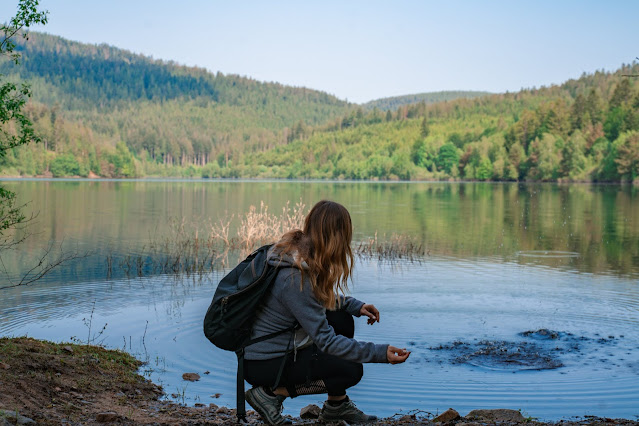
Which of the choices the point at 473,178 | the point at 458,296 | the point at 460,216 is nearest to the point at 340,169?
the point at 473,178

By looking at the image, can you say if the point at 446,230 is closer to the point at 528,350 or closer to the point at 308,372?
the point at 528,350

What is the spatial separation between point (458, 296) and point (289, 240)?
10.2m

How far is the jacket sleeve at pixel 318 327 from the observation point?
15.5ft

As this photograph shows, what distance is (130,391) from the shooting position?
22.6ft

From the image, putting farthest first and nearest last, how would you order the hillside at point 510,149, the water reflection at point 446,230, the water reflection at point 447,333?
the hillside at point 510,149 → the water reflection at point 446,230 → the water reflection at point 447,333

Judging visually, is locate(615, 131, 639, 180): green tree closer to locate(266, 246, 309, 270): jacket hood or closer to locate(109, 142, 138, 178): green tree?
locate(266, 246, 309, 270): jacket hood

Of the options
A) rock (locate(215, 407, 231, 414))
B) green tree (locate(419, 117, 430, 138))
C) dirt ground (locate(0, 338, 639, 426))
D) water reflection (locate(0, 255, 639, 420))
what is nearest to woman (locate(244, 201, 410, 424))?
dirt ground (locate(0, 338, 639, 426))

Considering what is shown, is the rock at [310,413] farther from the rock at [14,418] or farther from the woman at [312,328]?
the rock at [14,418]

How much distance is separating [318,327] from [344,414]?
1.10 meters

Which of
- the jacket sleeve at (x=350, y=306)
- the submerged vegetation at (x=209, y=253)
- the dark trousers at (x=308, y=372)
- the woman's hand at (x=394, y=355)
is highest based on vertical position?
the jacket sleeve at (x=350, y=306)

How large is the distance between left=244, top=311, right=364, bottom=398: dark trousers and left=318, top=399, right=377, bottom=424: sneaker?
0.24 metres

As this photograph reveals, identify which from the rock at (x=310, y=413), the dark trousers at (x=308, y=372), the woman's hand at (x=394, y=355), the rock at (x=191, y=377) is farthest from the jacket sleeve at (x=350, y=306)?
the rock at (x=191, y=377)

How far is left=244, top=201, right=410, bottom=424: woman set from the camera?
474 centimetres

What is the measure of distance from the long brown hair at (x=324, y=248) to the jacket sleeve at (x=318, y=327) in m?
0.08
